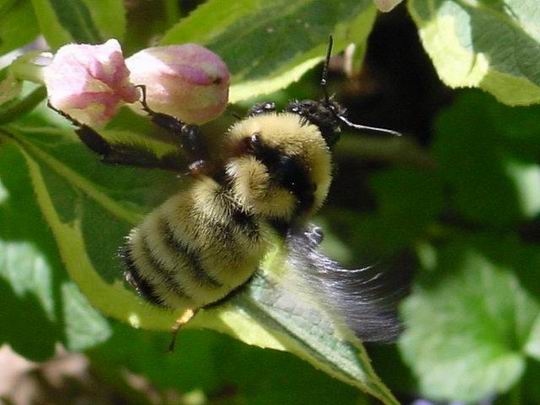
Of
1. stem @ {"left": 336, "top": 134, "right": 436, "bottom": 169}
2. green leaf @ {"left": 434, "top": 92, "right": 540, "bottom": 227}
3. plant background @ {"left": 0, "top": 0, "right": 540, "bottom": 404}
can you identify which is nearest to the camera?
plant background @ {"left": 0, "top": 0, "right": 540, "bottom": 404}

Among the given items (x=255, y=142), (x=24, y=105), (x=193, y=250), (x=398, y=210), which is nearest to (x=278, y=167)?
(x=255, y=142)

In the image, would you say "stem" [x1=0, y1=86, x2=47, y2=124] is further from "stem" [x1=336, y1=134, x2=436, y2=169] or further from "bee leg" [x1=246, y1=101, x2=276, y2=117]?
"stem" [x1=336, y1=134, x2=436, y2=169]

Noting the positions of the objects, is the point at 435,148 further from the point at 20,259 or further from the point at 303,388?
the point at 20,259

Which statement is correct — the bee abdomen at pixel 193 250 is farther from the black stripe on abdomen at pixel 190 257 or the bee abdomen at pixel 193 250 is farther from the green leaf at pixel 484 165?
the green leaf at pixel 484 165

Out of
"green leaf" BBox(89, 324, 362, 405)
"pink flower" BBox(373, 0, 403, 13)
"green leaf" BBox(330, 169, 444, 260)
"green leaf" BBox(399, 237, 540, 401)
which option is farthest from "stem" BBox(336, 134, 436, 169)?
"pink flower" BBox(373, 0, 403, 13)

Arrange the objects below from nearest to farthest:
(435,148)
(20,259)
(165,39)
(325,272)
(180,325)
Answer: (325,272) < (180,325) < (165,39) < (20,259) < (435,148)

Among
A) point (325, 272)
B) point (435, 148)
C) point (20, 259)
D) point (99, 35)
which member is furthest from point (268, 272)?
point (435, 148)

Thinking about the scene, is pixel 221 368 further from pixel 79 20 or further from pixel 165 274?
pixel 165 274
